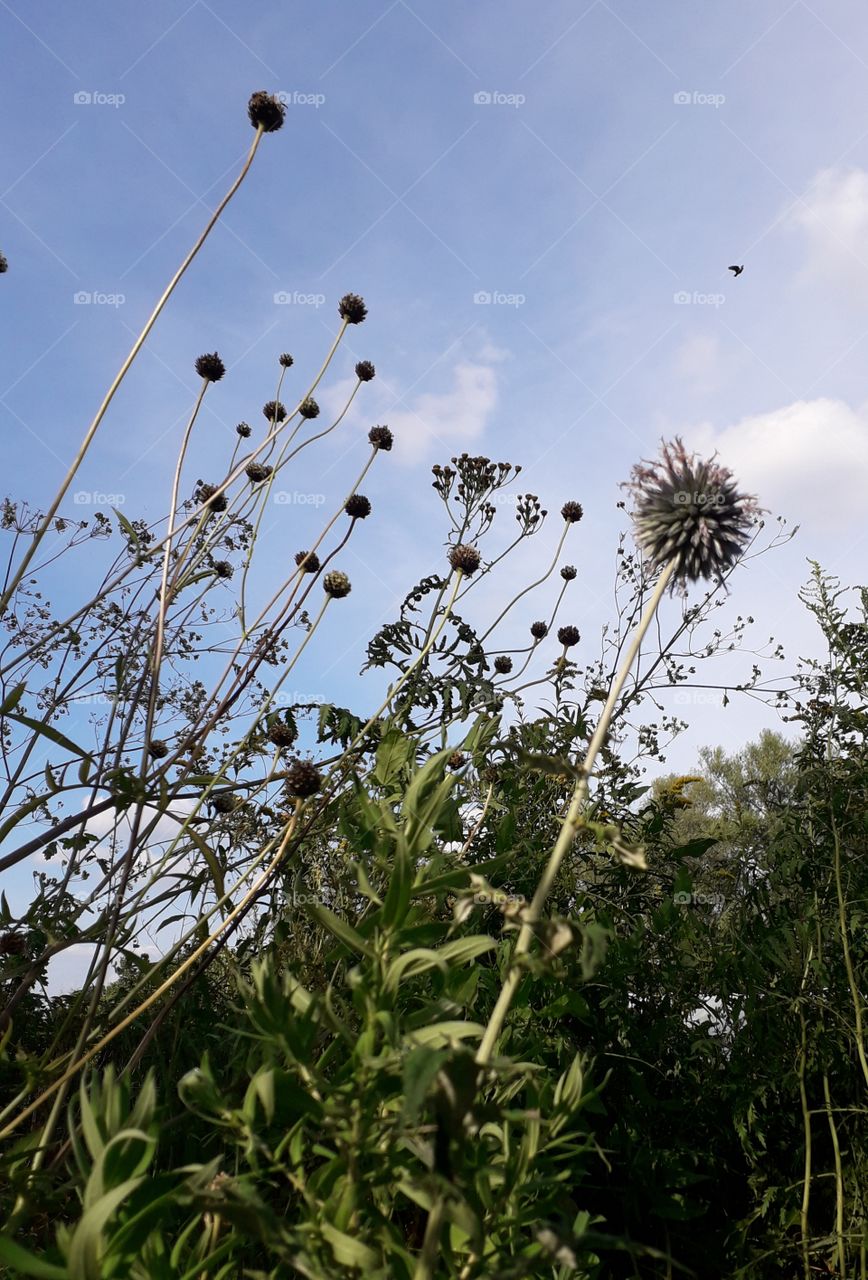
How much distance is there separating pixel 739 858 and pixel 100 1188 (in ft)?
7.43

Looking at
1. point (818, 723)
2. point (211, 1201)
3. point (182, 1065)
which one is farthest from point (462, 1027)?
point (818, 723)

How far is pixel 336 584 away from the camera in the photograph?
277 centimetres

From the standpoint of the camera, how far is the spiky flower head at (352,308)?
10.1 ft

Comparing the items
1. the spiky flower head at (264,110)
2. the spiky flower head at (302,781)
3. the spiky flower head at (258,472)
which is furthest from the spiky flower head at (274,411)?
the spiky flower head at (302,781)

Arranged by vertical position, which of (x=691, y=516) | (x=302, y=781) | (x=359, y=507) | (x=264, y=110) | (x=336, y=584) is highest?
(x=264, y=110)

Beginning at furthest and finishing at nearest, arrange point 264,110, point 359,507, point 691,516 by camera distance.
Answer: point 359,507 < point 264,110 < point 691,516

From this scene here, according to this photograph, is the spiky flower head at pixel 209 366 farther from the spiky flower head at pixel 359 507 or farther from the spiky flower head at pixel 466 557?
the spiky flower head at pixel 466 557

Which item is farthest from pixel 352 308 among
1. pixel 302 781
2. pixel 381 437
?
pixel 302 781

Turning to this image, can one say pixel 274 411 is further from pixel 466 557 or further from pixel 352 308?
pixel 466 557

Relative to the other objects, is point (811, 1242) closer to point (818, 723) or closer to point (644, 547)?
point (818, 723)

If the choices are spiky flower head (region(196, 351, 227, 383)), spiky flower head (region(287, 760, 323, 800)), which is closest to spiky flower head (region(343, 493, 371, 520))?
spiky flower head (region(196, 351, 227, 383))

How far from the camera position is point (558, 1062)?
2012 mm

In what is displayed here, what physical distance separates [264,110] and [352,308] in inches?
26.1

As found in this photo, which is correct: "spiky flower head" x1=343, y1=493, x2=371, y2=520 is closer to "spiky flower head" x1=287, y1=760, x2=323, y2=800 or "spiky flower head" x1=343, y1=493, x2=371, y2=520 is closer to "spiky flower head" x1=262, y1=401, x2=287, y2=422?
"spiky flower head" x1=262, y1=401, x2=287, y2=422
